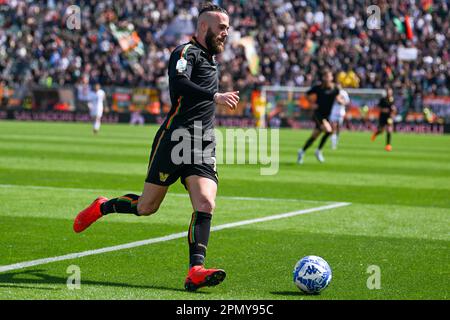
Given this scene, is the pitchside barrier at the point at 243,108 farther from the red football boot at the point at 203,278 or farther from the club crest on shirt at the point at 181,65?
the red football boot at the point at 203,278

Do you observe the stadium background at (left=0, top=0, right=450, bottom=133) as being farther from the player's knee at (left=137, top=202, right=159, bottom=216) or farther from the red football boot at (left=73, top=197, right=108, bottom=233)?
the player's knee at (left=137, top=202, right=159, bottom=216)

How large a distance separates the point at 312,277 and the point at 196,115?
163 centimetres

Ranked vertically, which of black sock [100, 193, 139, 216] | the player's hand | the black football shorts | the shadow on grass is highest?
the player's hand

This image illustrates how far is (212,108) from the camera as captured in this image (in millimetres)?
7387

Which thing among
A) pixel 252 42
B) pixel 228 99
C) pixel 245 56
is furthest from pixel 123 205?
pixel 252 42

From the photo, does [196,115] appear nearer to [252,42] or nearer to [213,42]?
[213,42]

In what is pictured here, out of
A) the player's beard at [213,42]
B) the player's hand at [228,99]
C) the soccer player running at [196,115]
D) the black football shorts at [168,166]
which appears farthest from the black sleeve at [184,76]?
the black football shorts at [168,166]

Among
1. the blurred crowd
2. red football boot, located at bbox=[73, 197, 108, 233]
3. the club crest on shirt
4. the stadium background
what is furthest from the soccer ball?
the stadium background

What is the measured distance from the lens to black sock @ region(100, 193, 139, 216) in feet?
25.2

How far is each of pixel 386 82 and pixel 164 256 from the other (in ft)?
115

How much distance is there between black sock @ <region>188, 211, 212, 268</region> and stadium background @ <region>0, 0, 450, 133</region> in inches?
1366

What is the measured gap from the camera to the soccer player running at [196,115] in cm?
705

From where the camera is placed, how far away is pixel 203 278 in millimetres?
6621

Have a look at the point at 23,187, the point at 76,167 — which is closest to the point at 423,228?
the point at 23,187
